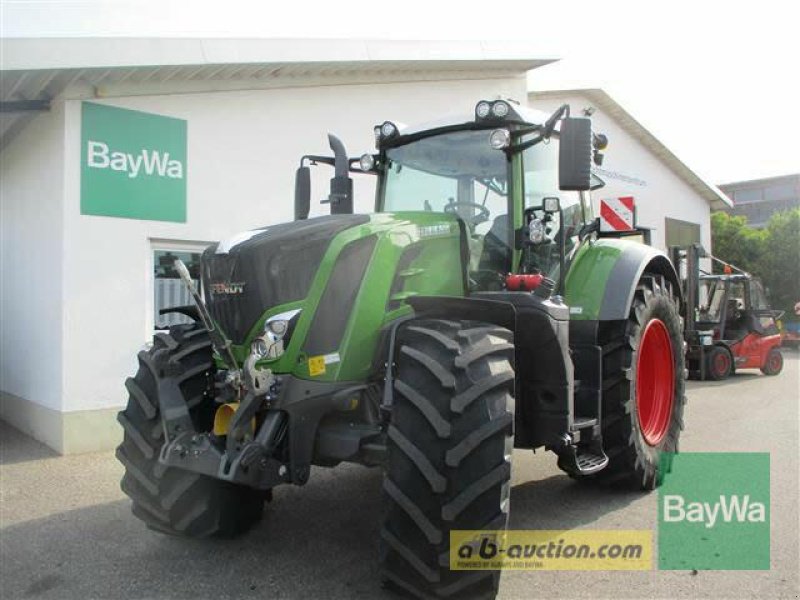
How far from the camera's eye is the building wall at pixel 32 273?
683 cm

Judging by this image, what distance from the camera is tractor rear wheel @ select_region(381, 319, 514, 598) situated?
9.94 ft

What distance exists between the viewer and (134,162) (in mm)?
7102

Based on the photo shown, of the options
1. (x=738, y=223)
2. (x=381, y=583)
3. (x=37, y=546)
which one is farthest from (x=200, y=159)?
(x=738, y=223)

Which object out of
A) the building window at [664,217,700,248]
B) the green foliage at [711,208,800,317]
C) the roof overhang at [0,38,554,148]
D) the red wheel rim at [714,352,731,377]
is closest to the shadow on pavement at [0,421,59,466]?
the roof overhang at [0,38,554,148]

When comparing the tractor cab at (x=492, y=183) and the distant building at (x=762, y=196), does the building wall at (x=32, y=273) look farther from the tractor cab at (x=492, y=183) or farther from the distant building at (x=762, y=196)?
the distant building at (x=762, y=196)

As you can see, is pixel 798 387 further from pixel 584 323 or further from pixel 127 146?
pixel 127 146

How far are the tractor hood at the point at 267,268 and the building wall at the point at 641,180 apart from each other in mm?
12164

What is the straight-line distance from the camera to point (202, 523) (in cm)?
398

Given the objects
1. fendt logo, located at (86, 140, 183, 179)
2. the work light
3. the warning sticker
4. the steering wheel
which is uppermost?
fendt logo, located at (86, 140, 183, 179)

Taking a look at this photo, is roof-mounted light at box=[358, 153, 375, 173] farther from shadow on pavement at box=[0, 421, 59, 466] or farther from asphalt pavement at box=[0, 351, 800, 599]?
shadow on pavement at box=[0, 421, 59, 466]

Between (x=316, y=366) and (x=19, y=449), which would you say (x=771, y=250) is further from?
A: (x=316, y=366)

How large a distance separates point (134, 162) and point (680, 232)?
16.0 m

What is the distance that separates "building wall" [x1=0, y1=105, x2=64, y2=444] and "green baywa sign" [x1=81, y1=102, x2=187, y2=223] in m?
0.27

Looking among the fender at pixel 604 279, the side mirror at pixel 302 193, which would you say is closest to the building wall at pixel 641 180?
the fender at pixel 604 279
